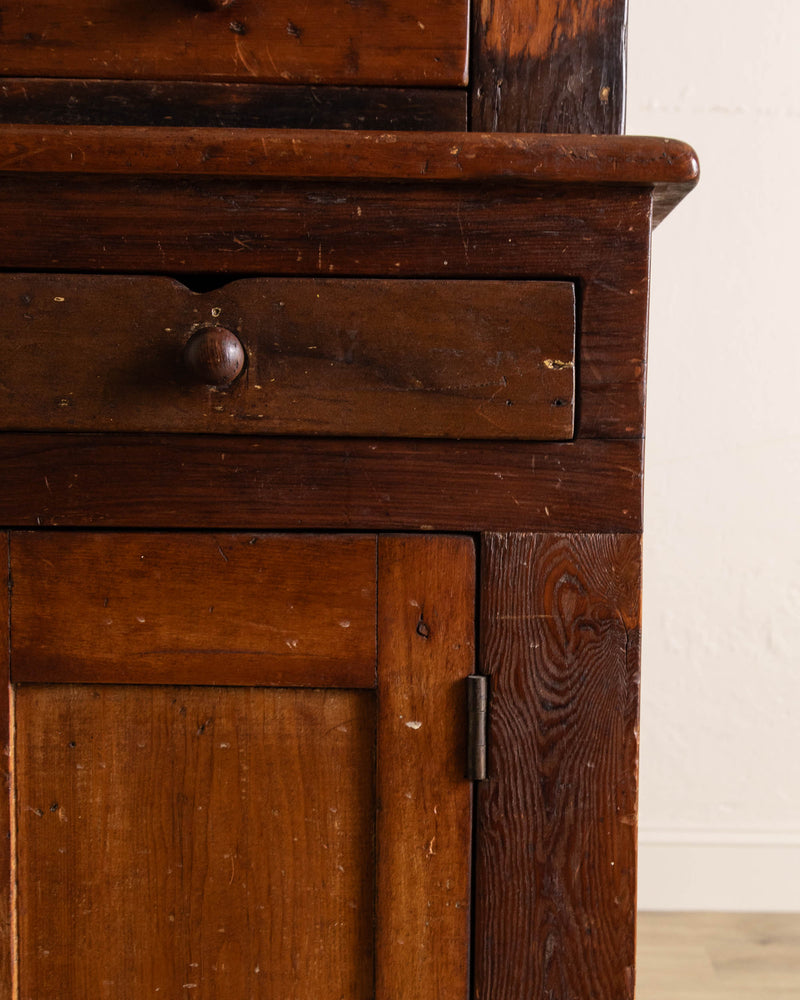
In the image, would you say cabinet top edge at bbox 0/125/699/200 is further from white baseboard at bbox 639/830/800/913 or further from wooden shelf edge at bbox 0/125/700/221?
white baseboard at bbox 639/830/800/913

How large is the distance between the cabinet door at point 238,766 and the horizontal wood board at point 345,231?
0.59 feet

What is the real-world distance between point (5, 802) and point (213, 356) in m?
0.33

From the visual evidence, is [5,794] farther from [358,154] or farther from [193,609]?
[358,154]

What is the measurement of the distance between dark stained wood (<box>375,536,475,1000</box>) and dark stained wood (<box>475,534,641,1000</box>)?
2 cm

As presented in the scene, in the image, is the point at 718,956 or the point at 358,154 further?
the point at 718,956

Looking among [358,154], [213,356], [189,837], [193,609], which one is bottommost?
[189,837]

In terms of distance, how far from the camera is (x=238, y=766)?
0.59 m

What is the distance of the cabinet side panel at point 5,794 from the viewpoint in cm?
58

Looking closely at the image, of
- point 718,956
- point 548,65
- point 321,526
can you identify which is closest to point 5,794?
point 321,526

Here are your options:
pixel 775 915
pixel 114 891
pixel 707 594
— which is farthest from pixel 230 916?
pixel 775 915

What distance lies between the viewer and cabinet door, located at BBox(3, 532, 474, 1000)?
586mm

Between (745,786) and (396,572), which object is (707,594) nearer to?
(745,786)

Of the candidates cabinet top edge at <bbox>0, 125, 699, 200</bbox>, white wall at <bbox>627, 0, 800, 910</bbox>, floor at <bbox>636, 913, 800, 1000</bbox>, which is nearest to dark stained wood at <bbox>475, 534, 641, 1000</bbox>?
cabinet top edge at <bbox>0, 125, 699, 200</bbox>

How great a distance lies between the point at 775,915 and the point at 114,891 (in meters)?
1.15
